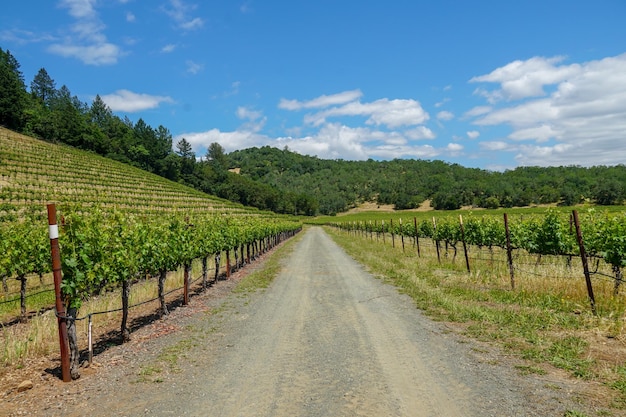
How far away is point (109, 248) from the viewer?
29.0 feet

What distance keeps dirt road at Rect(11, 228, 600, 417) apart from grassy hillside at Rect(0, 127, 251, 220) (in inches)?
1464

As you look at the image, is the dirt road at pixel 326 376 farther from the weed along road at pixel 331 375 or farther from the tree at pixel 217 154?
the tree at pixel 217 154

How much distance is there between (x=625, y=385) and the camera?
5.55 metres

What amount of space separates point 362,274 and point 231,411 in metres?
14.2

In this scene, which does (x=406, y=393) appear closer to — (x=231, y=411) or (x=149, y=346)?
(x=231, y=411)

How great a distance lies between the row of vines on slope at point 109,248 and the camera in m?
7.25

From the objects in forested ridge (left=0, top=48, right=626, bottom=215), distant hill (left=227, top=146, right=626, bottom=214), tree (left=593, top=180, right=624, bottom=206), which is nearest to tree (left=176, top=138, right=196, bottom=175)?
forested ridge (left=0, top=48, right=626, bottom=215)

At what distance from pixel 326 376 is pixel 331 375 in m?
0.10

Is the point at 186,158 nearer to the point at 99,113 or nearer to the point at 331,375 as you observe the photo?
the point at 99,113

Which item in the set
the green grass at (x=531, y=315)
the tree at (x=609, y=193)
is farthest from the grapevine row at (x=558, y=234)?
the tree at (x=609, y=193)

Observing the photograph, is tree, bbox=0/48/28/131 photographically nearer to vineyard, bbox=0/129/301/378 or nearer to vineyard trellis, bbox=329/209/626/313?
vineyard, bbox=0/129/301/378

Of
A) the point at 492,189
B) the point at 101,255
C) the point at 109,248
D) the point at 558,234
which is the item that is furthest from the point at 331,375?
the point at 492,189

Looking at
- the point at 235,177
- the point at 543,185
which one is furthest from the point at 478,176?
the point at 235,177

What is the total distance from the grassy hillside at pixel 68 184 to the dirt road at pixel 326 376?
37196 millimetres
